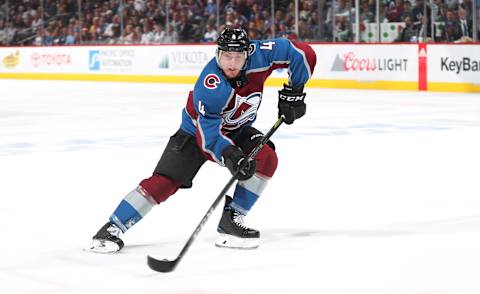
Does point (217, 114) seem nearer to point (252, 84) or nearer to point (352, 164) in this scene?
point (252, 84)

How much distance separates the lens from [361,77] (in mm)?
16109

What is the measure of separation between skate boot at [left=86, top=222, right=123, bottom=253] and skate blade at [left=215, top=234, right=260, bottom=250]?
42 cm

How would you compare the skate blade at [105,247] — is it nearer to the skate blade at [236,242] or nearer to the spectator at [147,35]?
the skate blade at [236,242]

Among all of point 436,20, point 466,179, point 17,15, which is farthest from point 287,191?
point 17,15

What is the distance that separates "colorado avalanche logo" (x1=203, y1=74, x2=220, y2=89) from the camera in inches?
162

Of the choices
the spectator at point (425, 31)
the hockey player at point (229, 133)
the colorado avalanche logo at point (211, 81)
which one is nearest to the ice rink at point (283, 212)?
the hockey player at point (229, 133)

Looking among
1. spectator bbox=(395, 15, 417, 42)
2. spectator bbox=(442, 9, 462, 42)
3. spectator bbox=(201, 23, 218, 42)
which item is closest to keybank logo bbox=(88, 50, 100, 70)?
spectator bbox=(201, 23, 218, 42)

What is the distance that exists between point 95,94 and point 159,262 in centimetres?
1281

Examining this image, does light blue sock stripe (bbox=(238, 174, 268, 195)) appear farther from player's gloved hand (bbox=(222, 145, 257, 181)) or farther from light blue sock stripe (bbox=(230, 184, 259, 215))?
player's gloved hand (bbox=(222, 145, 257, 181))

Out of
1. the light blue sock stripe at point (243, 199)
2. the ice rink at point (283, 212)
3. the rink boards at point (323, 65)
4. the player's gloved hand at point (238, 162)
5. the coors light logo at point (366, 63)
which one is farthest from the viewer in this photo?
the coors light logo at point (366, 63)

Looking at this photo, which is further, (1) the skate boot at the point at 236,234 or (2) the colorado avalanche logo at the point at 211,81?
(1) the skate boot at the point at 236,234

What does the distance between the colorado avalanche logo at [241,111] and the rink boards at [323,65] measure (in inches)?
421

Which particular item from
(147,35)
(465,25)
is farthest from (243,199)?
(147,35)

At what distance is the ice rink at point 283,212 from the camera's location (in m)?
3.76
